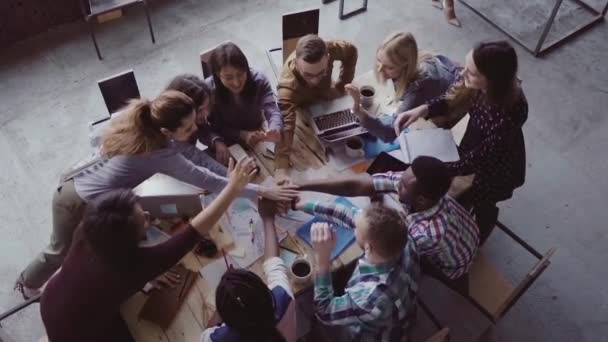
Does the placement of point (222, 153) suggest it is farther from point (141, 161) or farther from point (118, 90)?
point (118, 90)

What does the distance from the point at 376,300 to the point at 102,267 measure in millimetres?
960

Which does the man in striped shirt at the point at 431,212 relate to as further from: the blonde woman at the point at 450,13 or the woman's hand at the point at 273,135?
the blonde woman at the point at 450,13

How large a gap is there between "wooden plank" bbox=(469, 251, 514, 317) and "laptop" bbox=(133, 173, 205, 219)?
4.10ft

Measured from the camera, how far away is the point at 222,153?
258 centimetres

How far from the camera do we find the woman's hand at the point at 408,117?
2.57 meters

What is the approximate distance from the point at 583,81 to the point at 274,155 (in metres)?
2.87

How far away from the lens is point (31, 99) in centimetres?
379

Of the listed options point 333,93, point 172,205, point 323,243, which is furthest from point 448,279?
point 172,205

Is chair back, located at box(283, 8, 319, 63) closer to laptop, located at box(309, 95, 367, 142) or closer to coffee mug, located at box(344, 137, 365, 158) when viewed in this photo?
→ laptop, located at box(309, 95, 367, 142)

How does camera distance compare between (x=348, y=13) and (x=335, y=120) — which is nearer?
(x=335, y=120)

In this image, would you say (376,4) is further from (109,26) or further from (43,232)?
(43,232)

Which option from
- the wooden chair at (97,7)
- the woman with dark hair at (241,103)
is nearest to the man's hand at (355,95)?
the woman with dark hair at (241,103)

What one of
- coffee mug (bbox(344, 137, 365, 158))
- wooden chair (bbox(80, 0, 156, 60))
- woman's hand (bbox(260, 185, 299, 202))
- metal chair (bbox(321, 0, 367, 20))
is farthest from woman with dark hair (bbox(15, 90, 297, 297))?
metal chair (bbox(321, 0, 367, 20))

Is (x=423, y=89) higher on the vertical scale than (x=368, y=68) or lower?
higher
